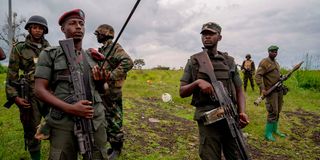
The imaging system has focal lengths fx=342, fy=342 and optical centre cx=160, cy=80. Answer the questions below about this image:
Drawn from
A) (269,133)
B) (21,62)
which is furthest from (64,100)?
(269,133)

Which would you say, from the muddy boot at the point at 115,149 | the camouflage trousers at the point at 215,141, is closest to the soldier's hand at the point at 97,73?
the camouflage trousers at the point at 215,141

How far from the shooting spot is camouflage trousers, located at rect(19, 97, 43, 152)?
4.52m

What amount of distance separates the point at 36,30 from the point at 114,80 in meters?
1.25

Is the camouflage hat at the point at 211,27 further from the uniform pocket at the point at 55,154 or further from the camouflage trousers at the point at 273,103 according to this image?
the camouflage trousers at the point at 273,103

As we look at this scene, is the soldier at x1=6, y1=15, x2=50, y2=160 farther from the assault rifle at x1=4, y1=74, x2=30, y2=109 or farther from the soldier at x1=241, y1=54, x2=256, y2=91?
the soldier at x1=241, y1=54, x2=256, y2=91

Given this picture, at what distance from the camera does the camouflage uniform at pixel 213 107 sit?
140 inches

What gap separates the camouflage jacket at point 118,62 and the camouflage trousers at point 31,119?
3.57 feet

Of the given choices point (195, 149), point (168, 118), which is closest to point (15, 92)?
point (195, 149)

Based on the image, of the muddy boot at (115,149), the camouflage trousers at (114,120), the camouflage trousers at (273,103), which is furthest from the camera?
the camouflage trousers at (273,103)

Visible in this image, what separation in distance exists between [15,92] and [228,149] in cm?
281

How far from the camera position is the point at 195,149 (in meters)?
6.63

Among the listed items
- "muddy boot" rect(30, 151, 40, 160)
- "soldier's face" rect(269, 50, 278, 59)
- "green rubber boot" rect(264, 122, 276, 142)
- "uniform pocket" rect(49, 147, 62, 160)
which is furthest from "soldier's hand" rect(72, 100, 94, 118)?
"green rubber boot" rect(264, 122, 276, 142)

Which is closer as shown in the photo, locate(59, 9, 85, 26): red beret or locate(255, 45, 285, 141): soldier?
locate(59, 9, 85, 26): red beret

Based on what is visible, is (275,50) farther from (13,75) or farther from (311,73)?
(311,73)
